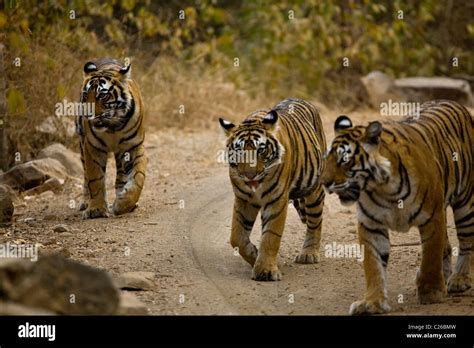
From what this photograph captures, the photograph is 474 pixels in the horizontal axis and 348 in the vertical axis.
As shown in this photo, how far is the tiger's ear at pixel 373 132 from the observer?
6.57 meters

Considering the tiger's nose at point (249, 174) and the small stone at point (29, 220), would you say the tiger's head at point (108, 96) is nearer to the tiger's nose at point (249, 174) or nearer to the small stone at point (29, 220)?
the small stone at point (29, 220)

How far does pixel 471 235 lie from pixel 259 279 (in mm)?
1680

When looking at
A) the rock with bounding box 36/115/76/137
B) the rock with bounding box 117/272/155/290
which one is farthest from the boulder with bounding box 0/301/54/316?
the rock with bounding box 36/115/76/137

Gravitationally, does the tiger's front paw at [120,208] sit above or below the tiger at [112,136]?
below

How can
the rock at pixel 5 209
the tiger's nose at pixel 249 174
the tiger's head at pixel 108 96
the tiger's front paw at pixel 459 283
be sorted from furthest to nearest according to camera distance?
1. the tiger's head at pixel 108 96
2. the rock at pixel 5 209
3. the tiger's nose at pixel 249 174
4. the tiger's front paw at pixel 459 283

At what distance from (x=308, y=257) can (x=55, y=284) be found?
396 centimetres

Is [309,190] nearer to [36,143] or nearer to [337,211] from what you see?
[337,211]

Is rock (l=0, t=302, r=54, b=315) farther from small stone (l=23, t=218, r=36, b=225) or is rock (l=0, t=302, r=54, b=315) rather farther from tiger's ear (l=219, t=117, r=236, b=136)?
small stone (l=23, t=218, r=36, b=225)

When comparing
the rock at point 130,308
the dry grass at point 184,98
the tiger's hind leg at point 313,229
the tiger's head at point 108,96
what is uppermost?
the dry grass at point 184,98

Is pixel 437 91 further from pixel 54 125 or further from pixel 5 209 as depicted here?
pixel 5 209

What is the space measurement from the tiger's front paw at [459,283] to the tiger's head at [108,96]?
4.01 meters

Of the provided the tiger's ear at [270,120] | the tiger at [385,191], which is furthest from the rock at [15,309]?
the tiger's ear at [270,120]

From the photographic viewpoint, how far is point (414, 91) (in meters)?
17.7

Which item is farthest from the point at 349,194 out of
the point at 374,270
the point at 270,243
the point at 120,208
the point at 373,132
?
the point at 120,208
